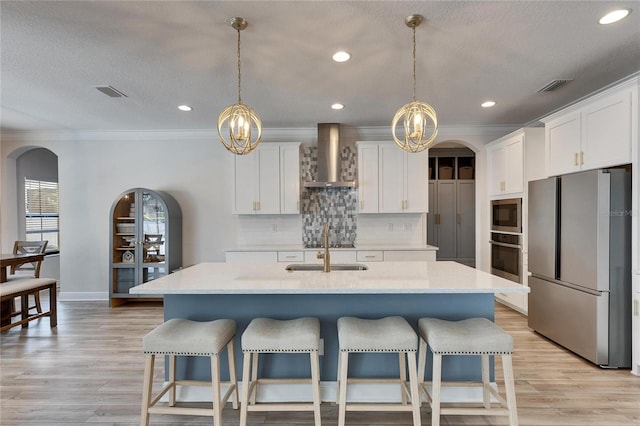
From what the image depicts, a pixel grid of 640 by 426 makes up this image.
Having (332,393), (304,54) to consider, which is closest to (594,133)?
(304,54)

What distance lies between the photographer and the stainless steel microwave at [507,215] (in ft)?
13.0

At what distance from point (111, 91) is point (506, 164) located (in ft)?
15.1

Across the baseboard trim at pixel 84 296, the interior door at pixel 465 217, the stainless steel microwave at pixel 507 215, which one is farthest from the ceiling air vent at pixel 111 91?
the interior door at pixel 465 217

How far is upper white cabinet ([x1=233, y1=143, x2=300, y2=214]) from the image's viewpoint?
4605 millimetres

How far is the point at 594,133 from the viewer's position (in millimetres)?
2857

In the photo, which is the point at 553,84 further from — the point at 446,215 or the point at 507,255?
the point at 446,215

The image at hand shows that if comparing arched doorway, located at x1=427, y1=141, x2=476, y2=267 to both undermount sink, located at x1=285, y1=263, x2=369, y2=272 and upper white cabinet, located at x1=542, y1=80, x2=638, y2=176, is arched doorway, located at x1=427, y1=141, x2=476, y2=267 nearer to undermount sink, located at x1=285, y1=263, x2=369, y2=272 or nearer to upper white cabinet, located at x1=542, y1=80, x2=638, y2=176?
upper white cabinet, located at x1=542, y1=80, x2=638, y2=176

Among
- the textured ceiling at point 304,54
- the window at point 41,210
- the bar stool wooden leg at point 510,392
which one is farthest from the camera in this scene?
the window at point 41,210

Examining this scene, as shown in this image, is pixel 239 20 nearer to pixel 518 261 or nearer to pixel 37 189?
pixel 518 261

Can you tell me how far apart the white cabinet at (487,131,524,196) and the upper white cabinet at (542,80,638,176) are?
57 centimetres

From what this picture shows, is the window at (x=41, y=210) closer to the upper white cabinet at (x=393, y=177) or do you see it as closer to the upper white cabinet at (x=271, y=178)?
the upper white cabinet at (x=271, y=178)

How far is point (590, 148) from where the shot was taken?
290 cm

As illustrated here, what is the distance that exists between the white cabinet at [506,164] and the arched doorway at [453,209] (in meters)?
1.92

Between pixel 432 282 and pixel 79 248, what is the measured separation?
5.24m
